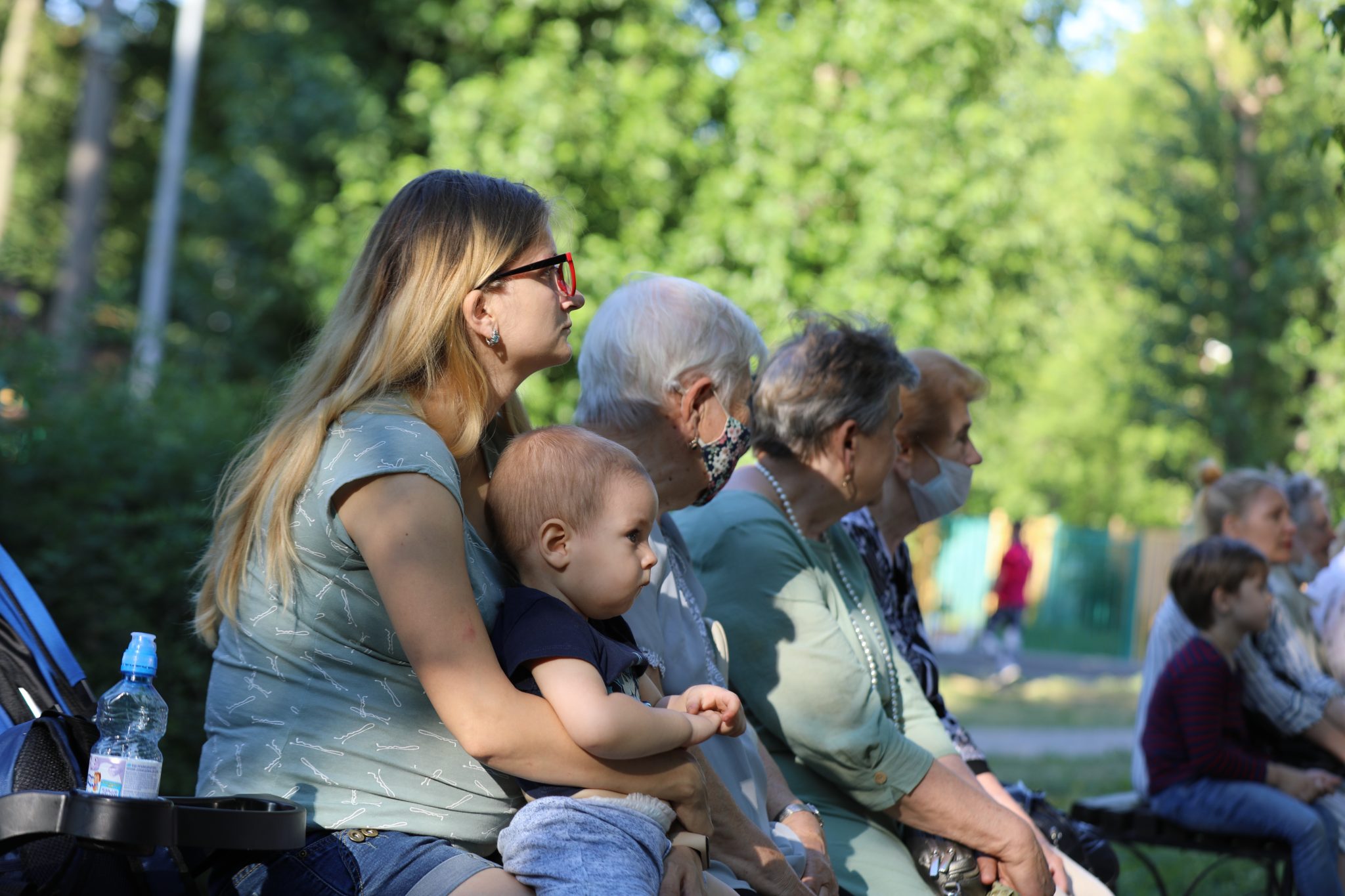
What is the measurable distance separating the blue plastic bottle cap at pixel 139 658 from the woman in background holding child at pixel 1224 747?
4.31m

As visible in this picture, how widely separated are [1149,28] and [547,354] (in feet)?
68.9

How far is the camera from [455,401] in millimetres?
2508

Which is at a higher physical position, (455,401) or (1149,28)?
(1149,28)

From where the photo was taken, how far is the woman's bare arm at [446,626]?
7.13ft

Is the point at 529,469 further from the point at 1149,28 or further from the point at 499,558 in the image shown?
the point at 1149,28

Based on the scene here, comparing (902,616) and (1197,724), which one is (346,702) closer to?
(902,616)

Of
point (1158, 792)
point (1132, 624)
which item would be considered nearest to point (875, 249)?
point (1158, 792)

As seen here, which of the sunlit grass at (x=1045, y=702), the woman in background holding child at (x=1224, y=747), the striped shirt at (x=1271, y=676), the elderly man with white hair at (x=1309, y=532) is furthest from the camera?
the sunlit grass at (x=1045, y=702)

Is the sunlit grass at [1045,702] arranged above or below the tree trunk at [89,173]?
below

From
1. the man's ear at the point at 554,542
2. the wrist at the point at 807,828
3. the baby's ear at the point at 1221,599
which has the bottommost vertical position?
the wrist at the point at 807,828

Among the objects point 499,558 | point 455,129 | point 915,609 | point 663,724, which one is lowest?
point 915,609

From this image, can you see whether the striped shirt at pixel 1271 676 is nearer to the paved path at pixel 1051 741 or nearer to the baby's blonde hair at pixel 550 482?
the baby's blonde hair at pixel 550 482

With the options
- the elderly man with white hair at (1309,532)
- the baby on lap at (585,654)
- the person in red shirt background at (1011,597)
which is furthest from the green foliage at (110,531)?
the person in red shirt background at (1011,597)

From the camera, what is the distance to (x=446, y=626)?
218 centimetres
